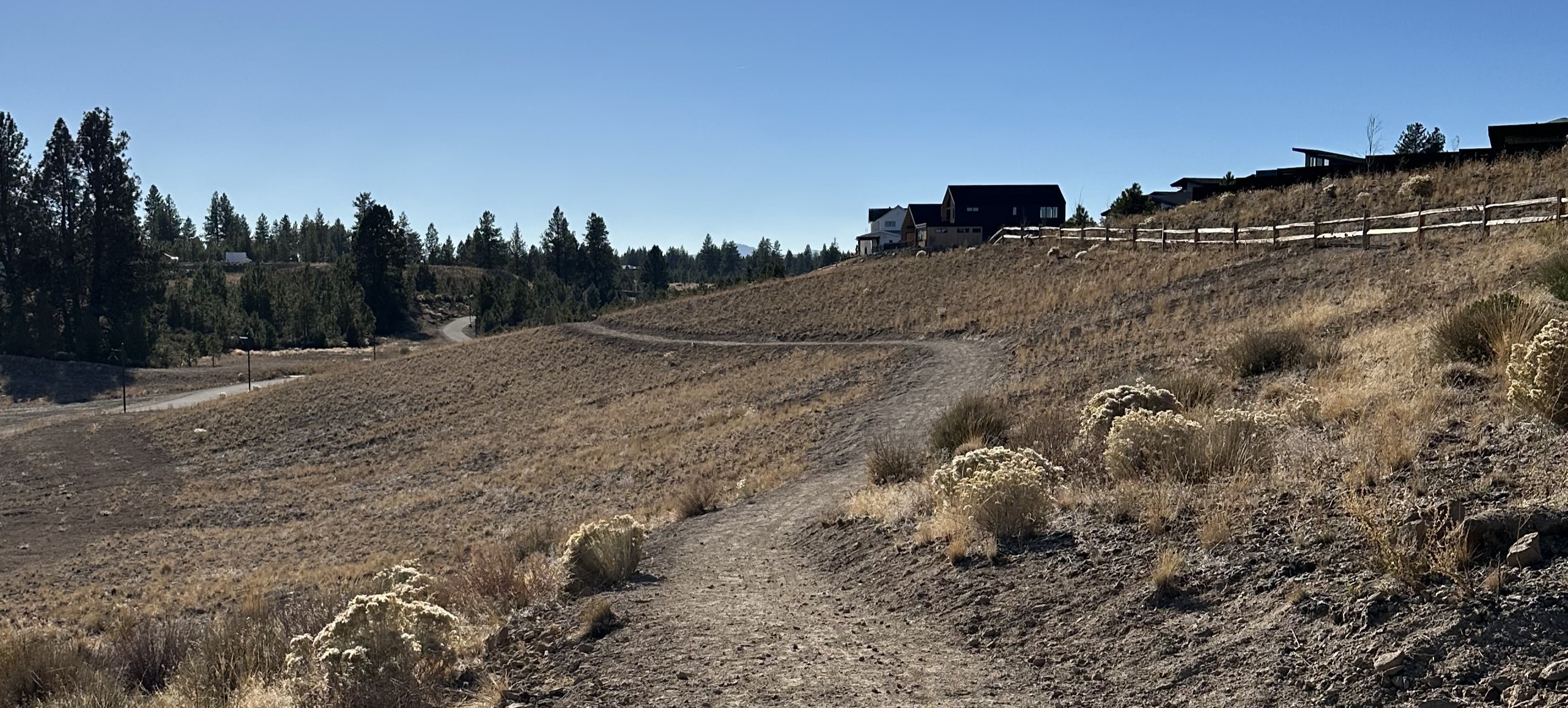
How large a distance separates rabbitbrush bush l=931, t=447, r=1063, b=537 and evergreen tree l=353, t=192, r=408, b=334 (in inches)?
3754

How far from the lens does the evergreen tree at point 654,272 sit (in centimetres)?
13100

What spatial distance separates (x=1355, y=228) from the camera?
32156mm

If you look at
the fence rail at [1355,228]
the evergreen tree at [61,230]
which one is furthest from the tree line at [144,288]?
the fence rail at [1355,228]

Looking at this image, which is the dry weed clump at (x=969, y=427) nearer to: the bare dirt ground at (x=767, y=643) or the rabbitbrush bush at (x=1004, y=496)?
the bare dirt ground at (x=767, y=643)

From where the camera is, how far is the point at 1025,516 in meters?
9.47

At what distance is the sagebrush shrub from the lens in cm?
1297

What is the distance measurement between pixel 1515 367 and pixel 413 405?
139 ft

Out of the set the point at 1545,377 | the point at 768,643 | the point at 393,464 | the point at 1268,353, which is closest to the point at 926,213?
the point at 393,464

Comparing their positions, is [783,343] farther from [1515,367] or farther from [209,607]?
[1515,367]

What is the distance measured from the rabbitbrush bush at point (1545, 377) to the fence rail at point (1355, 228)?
51.6 feet

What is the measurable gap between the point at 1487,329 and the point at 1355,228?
76.0ft

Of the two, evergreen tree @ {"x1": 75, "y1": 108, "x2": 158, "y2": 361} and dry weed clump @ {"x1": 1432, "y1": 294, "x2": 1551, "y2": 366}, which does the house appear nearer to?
evergreen tree @ {"x1": 75, "y1": 108, "x2": 158, "y2": 361}

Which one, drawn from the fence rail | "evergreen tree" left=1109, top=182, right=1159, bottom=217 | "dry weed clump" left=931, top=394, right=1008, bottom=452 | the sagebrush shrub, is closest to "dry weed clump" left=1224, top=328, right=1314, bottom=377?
the sagebrush shrub

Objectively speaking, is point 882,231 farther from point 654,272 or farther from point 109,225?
point 109,225
